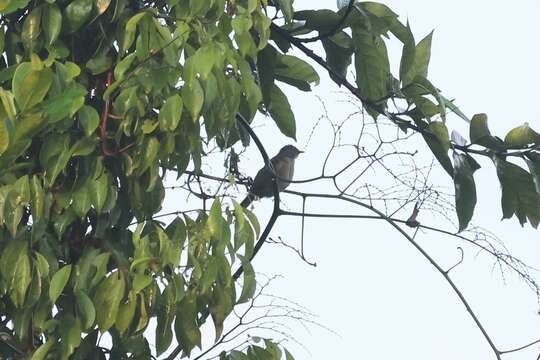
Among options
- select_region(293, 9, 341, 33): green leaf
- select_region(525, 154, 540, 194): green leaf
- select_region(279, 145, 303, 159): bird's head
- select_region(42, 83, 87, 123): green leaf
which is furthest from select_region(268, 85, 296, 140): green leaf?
select_region(279, 145, 303, 159): bird's head

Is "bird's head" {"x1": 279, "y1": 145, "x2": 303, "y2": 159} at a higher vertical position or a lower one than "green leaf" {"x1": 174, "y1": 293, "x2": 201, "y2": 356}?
higher

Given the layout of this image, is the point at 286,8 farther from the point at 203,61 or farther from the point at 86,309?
the point at 86,309

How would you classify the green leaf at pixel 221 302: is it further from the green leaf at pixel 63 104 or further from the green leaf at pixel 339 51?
the green leaf at pixel 339 51

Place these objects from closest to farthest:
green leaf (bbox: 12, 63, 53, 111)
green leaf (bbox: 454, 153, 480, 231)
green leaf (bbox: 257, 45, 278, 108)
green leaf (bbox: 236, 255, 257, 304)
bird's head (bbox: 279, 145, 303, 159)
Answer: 1. green leaf (bbox: 12, 63, 53, 111)
2. green leaf (bbox: 236, 255, 257, 304)
3. green leaf (bbox: 257, 45, 278, 108)
4. green leaf (bbox: 454, 153, 480, 231)
5. bird's head (bbox: 279, 145, 303, 159)

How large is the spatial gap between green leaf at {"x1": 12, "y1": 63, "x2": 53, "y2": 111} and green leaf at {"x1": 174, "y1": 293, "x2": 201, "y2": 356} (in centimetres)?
56

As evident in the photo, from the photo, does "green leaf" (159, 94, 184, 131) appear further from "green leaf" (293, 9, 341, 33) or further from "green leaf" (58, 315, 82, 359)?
"green leaf" (293, 9, 341, 33)

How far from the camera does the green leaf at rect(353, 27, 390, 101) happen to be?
9.98 ft

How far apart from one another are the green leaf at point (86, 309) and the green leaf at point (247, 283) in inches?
14.2

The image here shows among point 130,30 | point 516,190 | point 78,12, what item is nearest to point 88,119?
point 130,30

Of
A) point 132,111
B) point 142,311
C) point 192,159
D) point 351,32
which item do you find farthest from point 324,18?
point 142,311

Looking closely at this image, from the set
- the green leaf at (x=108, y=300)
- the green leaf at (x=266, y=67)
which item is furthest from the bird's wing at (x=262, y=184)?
the green leaf at (x=108, y=300)

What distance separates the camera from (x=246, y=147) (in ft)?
10.5

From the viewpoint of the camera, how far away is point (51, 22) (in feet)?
8.05

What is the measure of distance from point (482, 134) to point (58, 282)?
4.68ft
